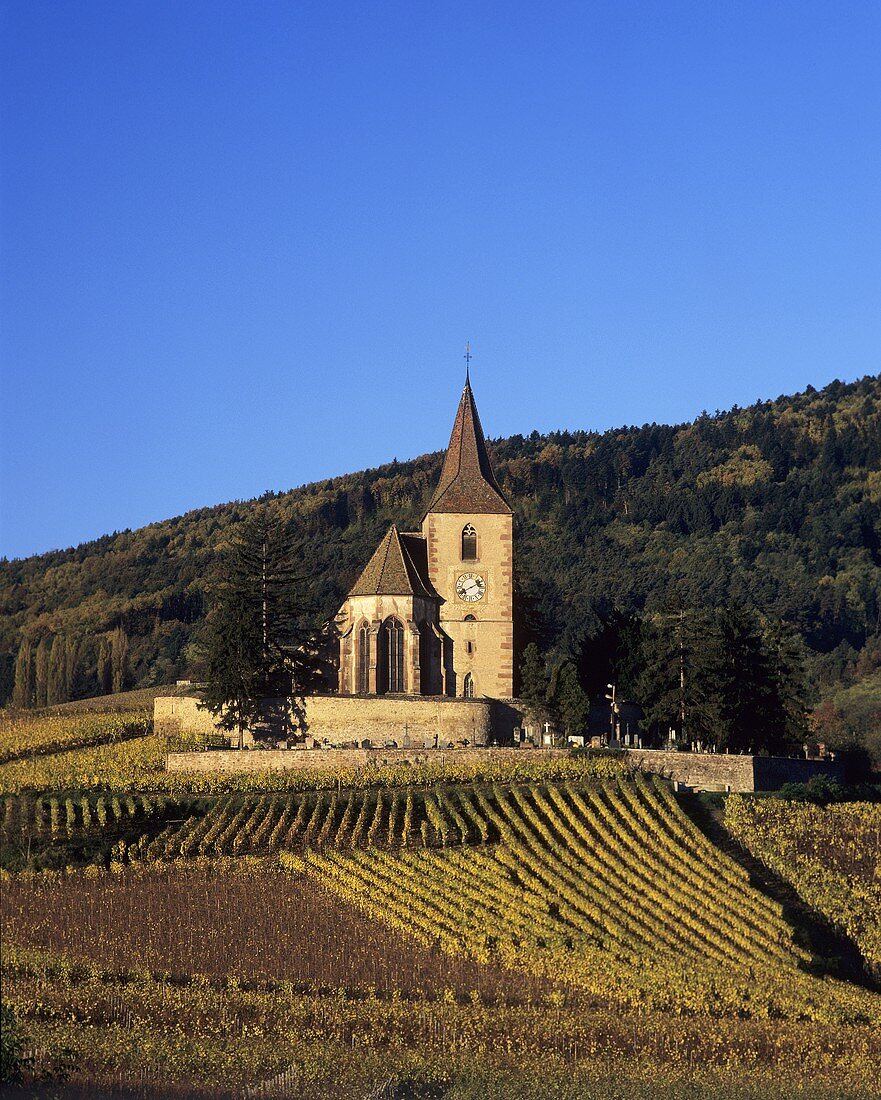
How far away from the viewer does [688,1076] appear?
117 feet

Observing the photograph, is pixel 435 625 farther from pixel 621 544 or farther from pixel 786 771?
pixel 621 544

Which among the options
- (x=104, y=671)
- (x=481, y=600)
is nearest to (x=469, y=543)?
(x=481, y=600)

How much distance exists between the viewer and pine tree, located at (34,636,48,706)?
93.7 metres

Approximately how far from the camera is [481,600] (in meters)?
67.4

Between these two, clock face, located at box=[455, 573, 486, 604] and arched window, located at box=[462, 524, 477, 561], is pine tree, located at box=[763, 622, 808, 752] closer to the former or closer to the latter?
clock face, located at box=[455, 573, 486, 604]

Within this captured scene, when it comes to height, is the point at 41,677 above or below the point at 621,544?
below

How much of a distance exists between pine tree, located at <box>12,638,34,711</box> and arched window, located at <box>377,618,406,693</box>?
3298 centimetres

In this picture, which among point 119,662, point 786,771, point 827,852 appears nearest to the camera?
point 827,852

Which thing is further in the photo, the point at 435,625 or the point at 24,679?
the point at 24,679

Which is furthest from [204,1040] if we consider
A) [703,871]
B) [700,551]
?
[700,551]

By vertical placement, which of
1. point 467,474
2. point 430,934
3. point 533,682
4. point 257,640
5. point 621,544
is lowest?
point 430,934

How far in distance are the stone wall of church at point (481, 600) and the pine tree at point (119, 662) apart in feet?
105

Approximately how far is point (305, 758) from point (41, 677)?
40341 mm

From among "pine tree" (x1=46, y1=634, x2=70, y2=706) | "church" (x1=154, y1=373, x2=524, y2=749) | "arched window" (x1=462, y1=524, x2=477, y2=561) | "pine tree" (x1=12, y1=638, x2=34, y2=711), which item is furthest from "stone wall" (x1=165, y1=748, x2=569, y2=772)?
"pine tree" (x1=12, y1=638, x2=34, y2=711)
